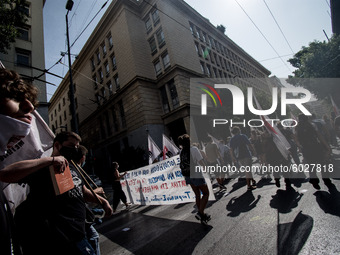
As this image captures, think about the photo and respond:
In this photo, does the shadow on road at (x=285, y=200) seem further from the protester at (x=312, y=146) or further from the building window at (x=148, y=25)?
the building window at (x=148, y=25)

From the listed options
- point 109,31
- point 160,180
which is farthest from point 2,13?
point 109,31

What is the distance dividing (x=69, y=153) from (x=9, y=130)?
0.57m

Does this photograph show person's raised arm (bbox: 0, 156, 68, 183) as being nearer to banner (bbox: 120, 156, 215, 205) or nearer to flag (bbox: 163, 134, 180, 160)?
banner (bbox: 120, 156, 215, 205)

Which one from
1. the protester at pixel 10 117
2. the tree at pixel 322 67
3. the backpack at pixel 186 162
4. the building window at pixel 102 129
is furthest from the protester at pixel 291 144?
the building window at pixel 102 129

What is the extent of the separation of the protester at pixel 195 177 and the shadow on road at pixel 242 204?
0.69 meters

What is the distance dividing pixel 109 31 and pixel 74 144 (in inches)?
1133

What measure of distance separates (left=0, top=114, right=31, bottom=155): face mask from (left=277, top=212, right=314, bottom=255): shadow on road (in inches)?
118

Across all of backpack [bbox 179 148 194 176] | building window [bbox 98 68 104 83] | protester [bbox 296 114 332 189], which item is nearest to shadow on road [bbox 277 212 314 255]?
backpack [bbox 179 148 194 176]

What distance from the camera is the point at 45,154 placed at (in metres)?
2.04

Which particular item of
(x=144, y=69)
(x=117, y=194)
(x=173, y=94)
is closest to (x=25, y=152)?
(x=117, y=194)

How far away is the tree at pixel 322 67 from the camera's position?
22953 mm

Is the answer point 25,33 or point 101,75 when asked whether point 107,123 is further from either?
point 25,33

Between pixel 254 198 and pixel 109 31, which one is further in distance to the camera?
pixel 109 31

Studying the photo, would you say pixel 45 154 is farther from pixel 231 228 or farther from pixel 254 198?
pixel 254 198
